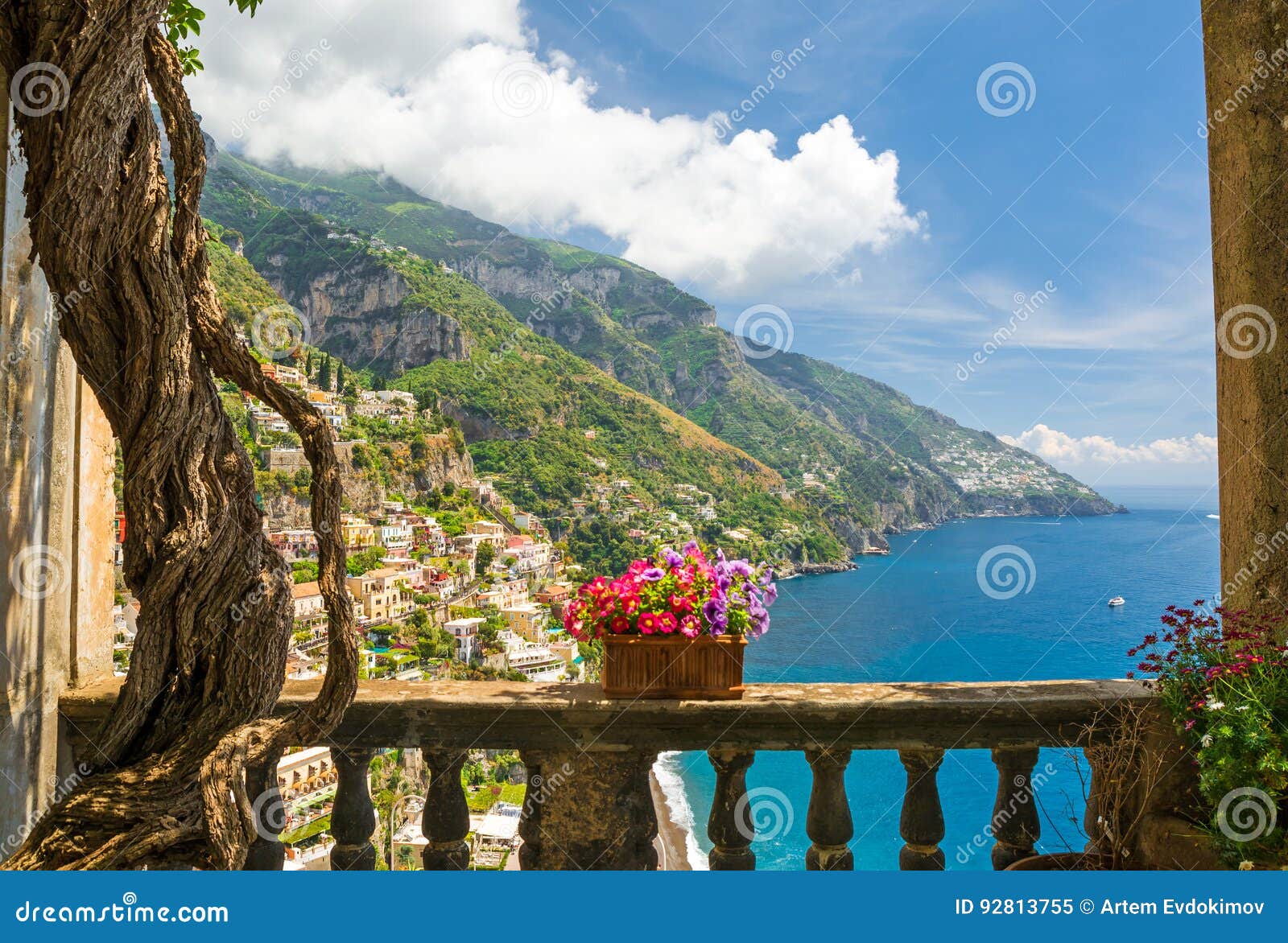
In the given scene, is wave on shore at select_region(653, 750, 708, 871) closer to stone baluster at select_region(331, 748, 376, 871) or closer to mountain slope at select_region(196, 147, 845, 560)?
mountain slope at select_region(196, 147, 845, 560)

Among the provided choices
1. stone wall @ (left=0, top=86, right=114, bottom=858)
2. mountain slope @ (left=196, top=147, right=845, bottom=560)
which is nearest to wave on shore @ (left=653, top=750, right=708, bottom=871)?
mountain slope @ (left=196, top=147, right=845, bottom=560)

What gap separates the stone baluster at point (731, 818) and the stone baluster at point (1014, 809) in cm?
73

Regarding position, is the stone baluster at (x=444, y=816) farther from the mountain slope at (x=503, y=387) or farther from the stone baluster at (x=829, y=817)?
the mountain slope at (x=503, y=387)

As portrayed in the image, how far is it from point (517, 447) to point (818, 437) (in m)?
14.0

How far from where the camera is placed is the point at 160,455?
161 centimetres

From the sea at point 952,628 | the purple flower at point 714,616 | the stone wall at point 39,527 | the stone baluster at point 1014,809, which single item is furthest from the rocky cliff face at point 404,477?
the sea at point 952,628

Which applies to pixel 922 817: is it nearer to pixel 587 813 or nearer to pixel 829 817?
pixel 829 817

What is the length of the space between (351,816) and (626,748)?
31.9 inches

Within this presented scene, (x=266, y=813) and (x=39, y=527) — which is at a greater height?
(x=39, y=527)

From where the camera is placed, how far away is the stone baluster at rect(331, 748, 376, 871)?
228 cm

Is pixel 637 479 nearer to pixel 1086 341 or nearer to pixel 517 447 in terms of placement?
pixel 517 447

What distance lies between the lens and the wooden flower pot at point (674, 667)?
235cm

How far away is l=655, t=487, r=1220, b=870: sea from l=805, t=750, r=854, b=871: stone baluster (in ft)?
79.8

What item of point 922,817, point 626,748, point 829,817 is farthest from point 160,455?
point 922,817
